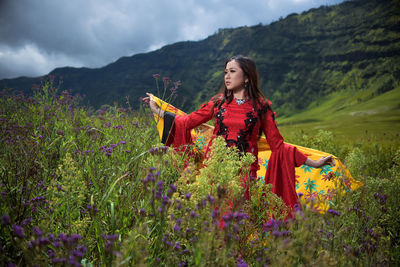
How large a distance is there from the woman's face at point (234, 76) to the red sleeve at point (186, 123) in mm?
391

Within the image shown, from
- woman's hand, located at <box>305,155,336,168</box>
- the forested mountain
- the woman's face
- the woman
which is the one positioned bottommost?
woman's hand, located at <box>305,155,336,168</box>

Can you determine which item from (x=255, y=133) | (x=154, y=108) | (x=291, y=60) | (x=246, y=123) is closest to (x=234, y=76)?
(x=246, y=123)

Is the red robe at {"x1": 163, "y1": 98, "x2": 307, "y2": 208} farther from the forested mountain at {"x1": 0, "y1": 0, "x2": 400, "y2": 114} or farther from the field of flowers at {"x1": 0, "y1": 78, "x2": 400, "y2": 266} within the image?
the forested mountain at {"x1": 0, "y1": 0, "x2": 400, "y2": 114}

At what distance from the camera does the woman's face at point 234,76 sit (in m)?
3.16

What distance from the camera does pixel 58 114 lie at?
13.1ft

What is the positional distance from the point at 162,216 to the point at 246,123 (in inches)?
85.6

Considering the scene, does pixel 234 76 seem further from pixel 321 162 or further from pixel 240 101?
pixel 321 162

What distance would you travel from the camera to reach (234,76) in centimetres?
316

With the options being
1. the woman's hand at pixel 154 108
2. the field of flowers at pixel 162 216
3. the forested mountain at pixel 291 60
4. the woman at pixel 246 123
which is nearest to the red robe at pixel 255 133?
the woman at pixel 246 123

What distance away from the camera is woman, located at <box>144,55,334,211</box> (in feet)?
9.55

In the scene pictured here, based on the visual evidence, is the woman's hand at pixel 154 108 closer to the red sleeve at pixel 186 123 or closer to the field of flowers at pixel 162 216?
the red sleeve at pixel 186 123

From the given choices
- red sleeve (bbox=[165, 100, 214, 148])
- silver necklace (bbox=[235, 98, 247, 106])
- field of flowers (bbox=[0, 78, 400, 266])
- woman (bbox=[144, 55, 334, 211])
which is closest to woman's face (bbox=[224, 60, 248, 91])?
woman (bbox=[144, 55, 334, 211])

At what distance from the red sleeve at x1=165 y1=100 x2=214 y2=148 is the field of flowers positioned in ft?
1.47

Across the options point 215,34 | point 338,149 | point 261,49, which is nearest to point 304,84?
point 261,49
